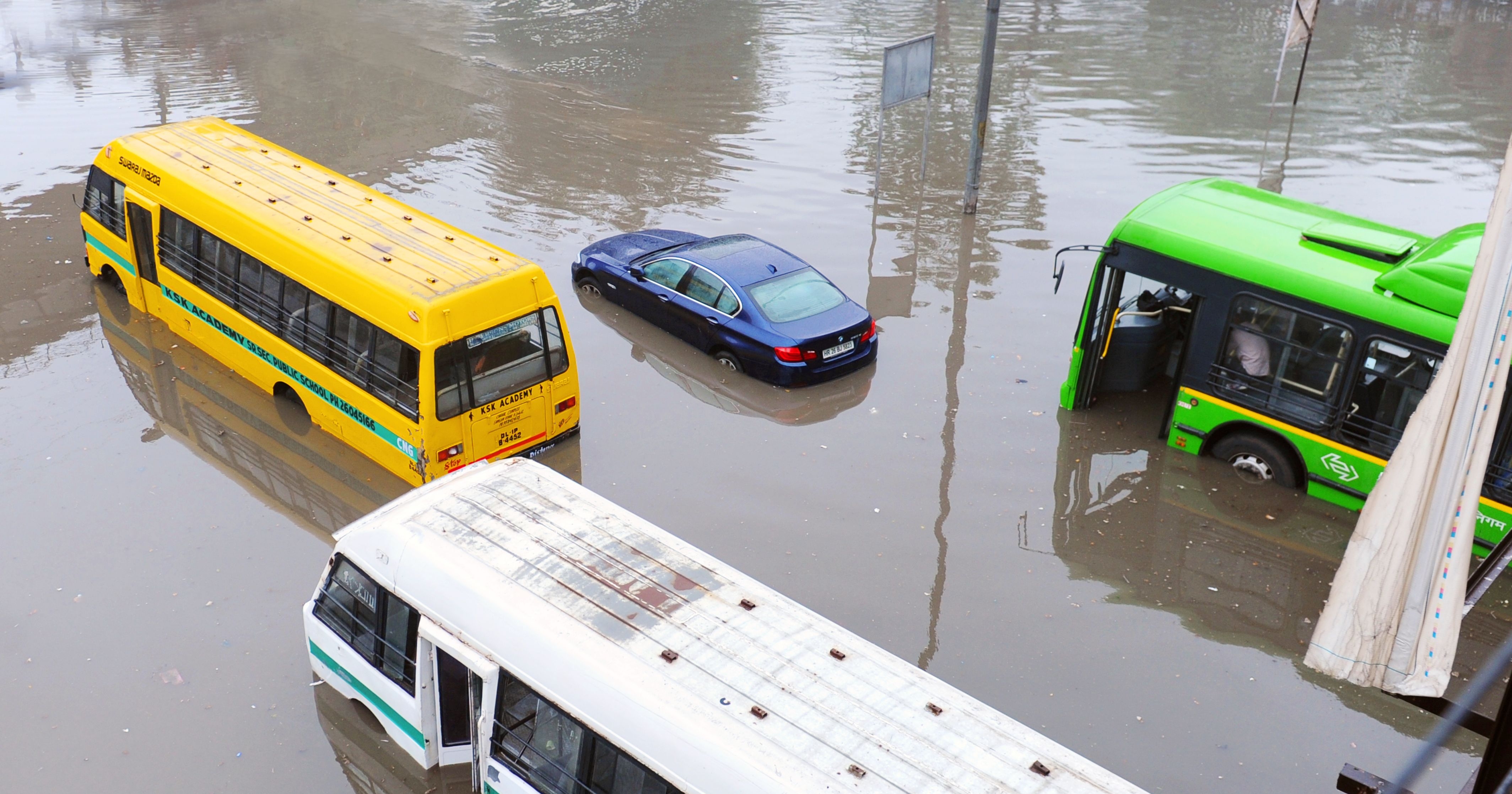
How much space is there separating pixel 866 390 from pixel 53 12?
31816 mm

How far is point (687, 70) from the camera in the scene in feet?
95.6

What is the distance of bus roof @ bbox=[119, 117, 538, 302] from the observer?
11680mm

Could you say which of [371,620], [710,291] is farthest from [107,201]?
[371,620]

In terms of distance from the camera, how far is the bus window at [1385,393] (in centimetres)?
1106

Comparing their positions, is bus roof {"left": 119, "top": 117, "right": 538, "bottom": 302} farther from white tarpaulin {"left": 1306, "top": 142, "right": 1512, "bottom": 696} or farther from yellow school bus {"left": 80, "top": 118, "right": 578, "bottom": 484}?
white tarpaulin {"left": 1306, "top": 142, "right": 1512, "bottom": 696}

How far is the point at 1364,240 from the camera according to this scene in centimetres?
1187

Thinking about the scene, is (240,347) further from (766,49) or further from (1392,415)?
(766,49)

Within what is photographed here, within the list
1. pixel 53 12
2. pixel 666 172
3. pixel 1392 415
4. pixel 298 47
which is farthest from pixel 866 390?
pixel 53 12

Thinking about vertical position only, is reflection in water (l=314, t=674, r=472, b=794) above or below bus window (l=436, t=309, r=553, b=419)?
below

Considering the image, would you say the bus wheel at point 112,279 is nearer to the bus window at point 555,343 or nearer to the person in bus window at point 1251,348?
the bus window at point 555,343

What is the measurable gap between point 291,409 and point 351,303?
2.57 metres

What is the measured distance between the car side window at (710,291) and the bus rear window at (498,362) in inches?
118

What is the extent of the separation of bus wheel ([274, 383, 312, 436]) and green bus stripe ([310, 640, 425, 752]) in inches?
192

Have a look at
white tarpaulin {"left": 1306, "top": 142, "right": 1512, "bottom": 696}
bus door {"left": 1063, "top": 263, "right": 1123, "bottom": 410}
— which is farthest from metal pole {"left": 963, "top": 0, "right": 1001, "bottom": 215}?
white tarpaulin {"left": 1306, "top": 142, "right": 1512, "bottom": 696}
